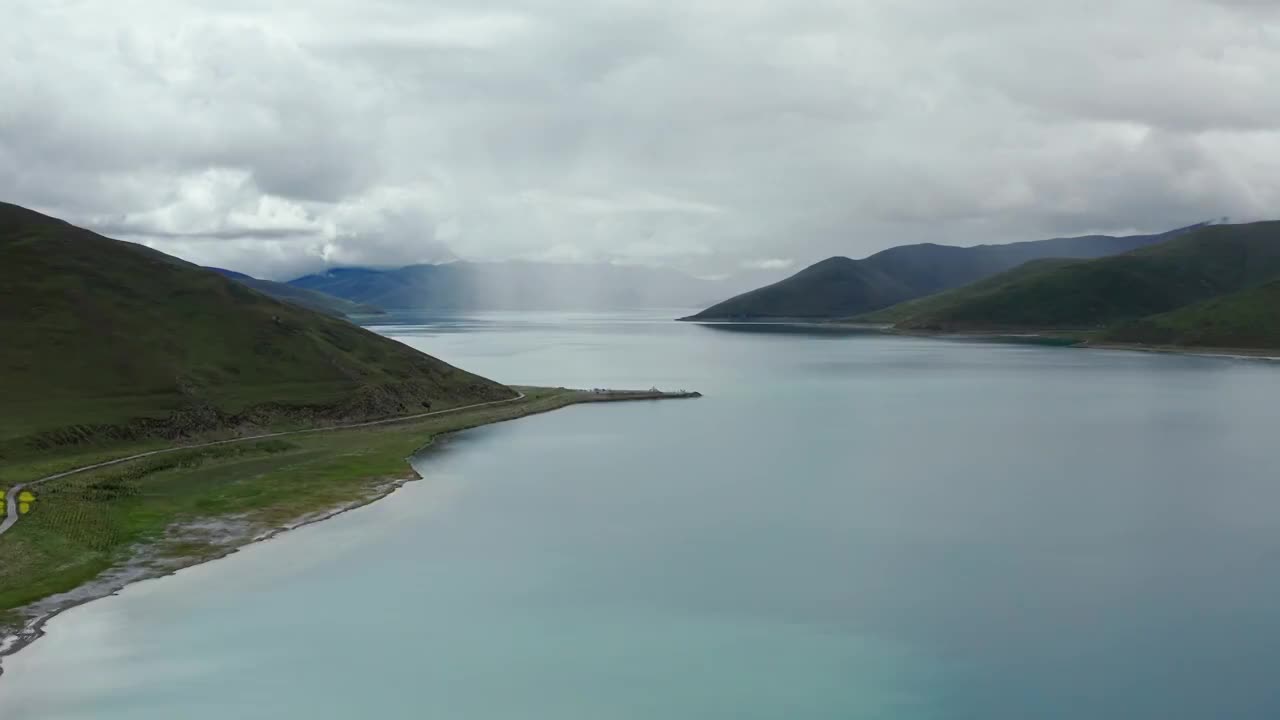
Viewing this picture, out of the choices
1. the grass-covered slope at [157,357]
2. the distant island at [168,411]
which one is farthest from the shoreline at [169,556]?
the grass-covered slope at [157,357]

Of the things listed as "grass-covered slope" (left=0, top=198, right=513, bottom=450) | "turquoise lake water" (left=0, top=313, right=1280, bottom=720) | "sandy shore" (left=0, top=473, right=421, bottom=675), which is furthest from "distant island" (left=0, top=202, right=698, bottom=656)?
"turquoise lake water" (left=0, top=313, right=1280, bottom=720)

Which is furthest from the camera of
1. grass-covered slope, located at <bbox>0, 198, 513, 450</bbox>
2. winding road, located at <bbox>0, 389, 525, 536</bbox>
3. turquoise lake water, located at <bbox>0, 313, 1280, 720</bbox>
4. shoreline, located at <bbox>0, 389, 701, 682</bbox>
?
grass-covered slope, located at <bbox>0, 198, 513, 450</bbox>

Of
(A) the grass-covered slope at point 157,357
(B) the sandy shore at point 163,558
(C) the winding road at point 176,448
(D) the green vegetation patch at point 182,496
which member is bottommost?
(B) the sandy shore at point 163,558

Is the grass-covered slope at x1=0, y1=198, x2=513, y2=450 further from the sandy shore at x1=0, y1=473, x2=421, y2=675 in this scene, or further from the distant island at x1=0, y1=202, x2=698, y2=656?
the sandy shore at x1=0, y1=473, x2=421, y2=675

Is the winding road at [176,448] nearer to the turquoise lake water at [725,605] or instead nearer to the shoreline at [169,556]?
the shoreline at [169,556]

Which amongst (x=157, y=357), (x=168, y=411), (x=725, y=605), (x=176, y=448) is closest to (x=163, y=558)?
(x=725, y=605)

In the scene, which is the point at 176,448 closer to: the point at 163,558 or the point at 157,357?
the point at 157,357
